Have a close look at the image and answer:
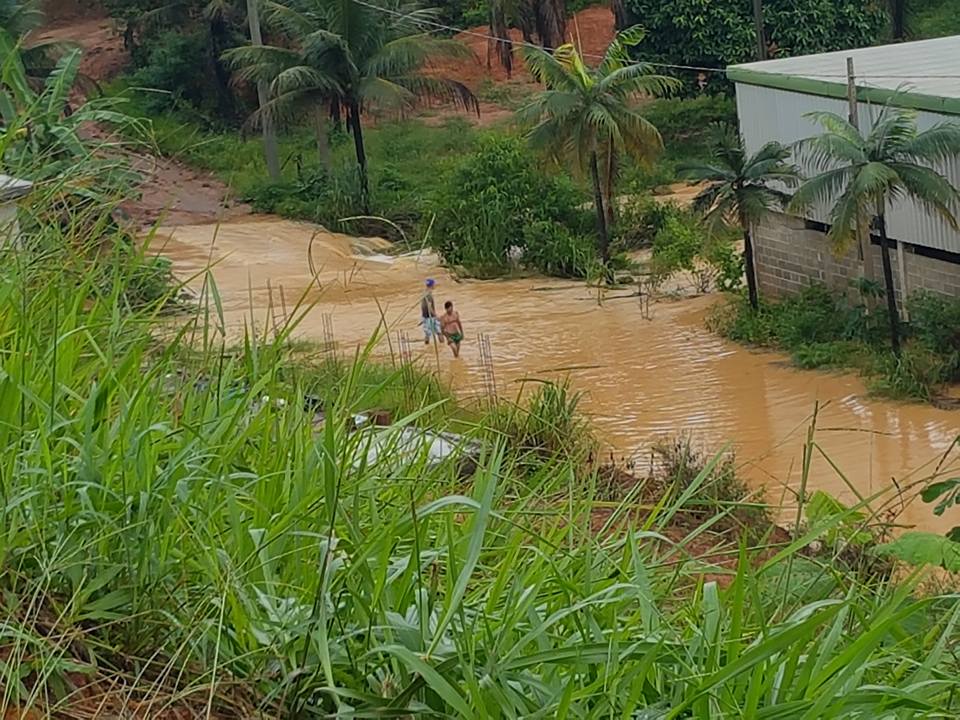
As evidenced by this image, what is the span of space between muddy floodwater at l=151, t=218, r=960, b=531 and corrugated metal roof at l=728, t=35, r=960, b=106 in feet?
13.1

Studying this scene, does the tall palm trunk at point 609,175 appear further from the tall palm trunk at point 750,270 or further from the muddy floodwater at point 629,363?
the tall palm trunk at point 750,270

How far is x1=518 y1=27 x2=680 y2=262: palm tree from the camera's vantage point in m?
28.1

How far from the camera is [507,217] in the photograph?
96.9 feet

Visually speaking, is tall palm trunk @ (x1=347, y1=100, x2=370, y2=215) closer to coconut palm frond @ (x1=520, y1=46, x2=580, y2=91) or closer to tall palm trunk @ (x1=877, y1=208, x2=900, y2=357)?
coconut palm frond @ (x1=520, y1=46, x2=580, y2=91)

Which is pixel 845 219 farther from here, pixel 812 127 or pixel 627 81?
pixel 627 81

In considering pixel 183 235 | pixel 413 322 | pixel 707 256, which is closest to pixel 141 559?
pixel 413 322

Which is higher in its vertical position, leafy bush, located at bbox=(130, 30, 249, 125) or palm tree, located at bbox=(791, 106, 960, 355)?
leafy bush, located at bbox=(130, 30, 249, 125)

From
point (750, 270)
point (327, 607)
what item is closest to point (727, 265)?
point (750, 270)

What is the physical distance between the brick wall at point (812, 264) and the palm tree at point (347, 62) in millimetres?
10116

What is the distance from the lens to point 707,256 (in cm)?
2622

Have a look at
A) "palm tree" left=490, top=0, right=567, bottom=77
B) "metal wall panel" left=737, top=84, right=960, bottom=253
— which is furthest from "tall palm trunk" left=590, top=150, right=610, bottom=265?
"palm tree" left=490, top=0, right=567, bottom=77

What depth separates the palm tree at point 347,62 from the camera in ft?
106

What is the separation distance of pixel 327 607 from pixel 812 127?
21.8 m

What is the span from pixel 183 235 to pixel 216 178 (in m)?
5.44
